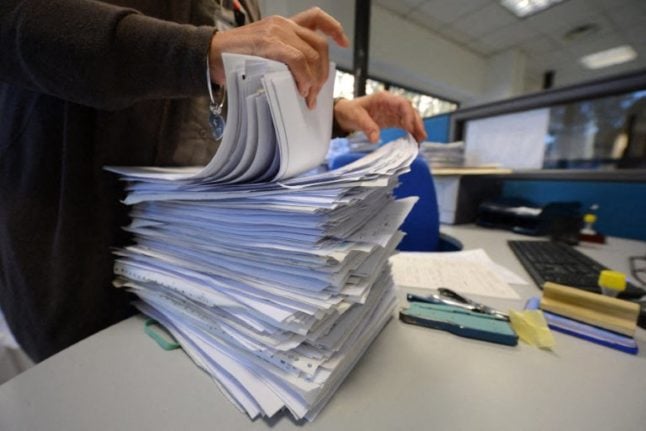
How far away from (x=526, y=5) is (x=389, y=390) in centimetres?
481

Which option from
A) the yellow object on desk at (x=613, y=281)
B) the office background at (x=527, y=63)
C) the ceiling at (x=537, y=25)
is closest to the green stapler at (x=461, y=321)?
the yellow object on desk at (x=613, y=281)

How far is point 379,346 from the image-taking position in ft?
1.23

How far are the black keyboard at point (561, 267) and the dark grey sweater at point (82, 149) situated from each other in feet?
2.59

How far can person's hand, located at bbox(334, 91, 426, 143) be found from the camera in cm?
55

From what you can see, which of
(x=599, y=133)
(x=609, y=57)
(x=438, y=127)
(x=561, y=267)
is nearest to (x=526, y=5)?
(x=609, y=57)

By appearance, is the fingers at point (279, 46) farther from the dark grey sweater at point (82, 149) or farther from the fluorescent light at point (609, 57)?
the fluorescent light at point (609, 57)

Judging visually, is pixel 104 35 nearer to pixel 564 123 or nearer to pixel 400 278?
pixel 400 278

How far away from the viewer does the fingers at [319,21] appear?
0.36 meters

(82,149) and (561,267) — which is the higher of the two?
(82,149)

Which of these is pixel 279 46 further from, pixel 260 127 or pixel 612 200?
pixel 612 200

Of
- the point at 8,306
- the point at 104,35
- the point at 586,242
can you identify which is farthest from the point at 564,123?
the point at 8,306

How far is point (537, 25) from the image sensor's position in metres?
3.72

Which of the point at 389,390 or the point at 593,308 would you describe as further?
the point at 593,308

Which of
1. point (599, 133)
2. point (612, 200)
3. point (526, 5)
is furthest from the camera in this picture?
point (526, 5)
